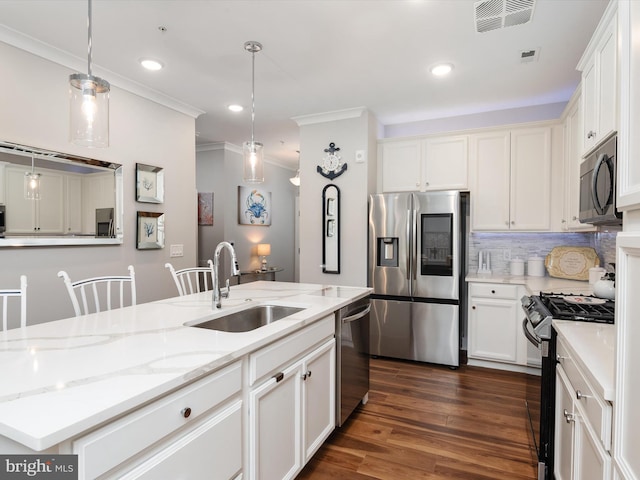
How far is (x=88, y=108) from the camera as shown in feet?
5.24

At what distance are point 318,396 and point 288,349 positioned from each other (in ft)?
1.72

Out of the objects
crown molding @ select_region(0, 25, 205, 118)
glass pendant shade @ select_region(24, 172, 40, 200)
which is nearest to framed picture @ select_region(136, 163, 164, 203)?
crown molding @ select_region(0, 25, 205, 118)

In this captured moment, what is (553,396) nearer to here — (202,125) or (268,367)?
(268,367)

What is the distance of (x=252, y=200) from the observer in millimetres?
6004

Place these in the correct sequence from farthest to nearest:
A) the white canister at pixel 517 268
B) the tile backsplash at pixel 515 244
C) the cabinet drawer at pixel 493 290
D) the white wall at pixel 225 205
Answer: the white wall at pixel 225 205 < the white canister at pixel 517 268 < the tile backsplash at pixel 515 244 < the cabinet drawer at pixel 493 290

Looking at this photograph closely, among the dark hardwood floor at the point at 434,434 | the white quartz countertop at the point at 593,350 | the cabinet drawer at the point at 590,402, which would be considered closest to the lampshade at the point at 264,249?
the dark hardwood floor at the point at 434,434

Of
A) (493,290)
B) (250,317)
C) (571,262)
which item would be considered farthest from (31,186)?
(571,262)

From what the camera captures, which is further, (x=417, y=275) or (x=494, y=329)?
(x=417, y=275)

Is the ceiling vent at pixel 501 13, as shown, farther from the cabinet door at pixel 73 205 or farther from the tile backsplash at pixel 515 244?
the cabinet door at pixel 73 205

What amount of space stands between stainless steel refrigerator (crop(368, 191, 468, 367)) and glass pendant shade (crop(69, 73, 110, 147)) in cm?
273

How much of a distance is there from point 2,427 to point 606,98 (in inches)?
105

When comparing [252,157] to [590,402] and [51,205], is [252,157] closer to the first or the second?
[51,205]

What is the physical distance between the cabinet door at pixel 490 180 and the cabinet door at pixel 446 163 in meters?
0.09

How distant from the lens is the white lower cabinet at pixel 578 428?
110 centimetres
